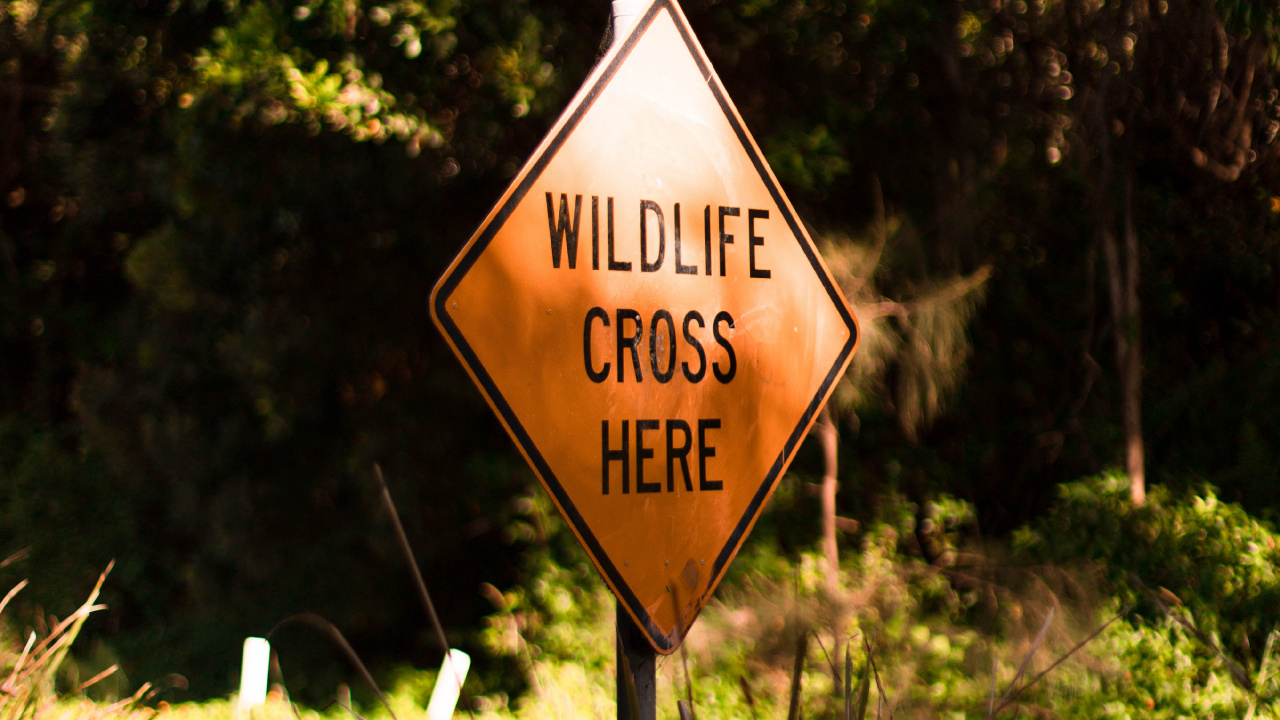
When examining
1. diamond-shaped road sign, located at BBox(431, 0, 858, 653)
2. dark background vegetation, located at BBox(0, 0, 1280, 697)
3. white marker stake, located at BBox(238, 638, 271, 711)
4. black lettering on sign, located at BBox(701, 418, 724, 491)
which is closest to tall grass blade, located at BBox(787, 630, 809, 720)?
diamond-shaped road sign, located at BBox(431, 0, 858, 653)

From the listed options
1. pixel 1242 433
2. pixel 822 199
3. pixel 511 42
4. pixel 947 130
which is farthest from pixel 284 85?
pixel 1242 433

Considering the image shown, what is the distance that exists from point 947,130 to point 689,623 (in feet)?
18.7

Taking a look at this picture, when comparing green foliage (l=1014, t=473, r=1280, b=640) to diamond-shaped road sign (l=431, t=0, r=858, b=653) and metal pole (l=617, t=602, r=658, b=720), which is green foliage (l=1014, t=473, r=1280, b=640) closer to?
diamond-shaped road sign (l=431, t=0, r=858, b=653)

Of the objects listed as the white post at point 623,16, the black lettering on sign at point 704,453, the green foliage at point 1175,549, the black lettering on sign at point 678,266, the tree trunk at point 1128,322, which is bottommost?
the green foliage at point 1175,549

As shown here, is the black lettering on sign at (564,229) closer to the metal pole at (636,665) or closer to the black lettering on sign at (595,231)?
the black lettering on sign at (595,231)

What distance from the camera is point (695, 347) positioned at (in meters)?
1.61

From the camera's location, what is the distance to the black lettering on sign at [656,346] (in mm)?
1573

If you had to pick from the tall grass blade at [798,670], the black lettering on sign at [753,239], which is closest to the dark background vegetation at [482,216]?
the black lettering on sign at [753,239]

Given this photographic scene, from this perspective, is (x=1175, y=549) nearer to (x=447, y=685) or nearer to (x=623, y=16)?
(x=447, y=685)

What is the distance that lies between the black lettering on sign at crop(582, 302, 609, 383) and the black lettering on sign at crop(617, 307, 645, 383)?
0.02 meters

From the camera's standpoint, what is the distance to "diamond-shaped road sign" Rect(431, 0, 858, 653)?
4.93 feet

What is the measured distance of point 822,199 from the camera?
614 centimetres

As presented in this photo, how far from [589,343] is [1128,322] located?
18.7ft

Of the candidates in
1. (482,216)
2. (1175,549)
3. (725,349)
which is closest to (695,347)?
(725,349)
